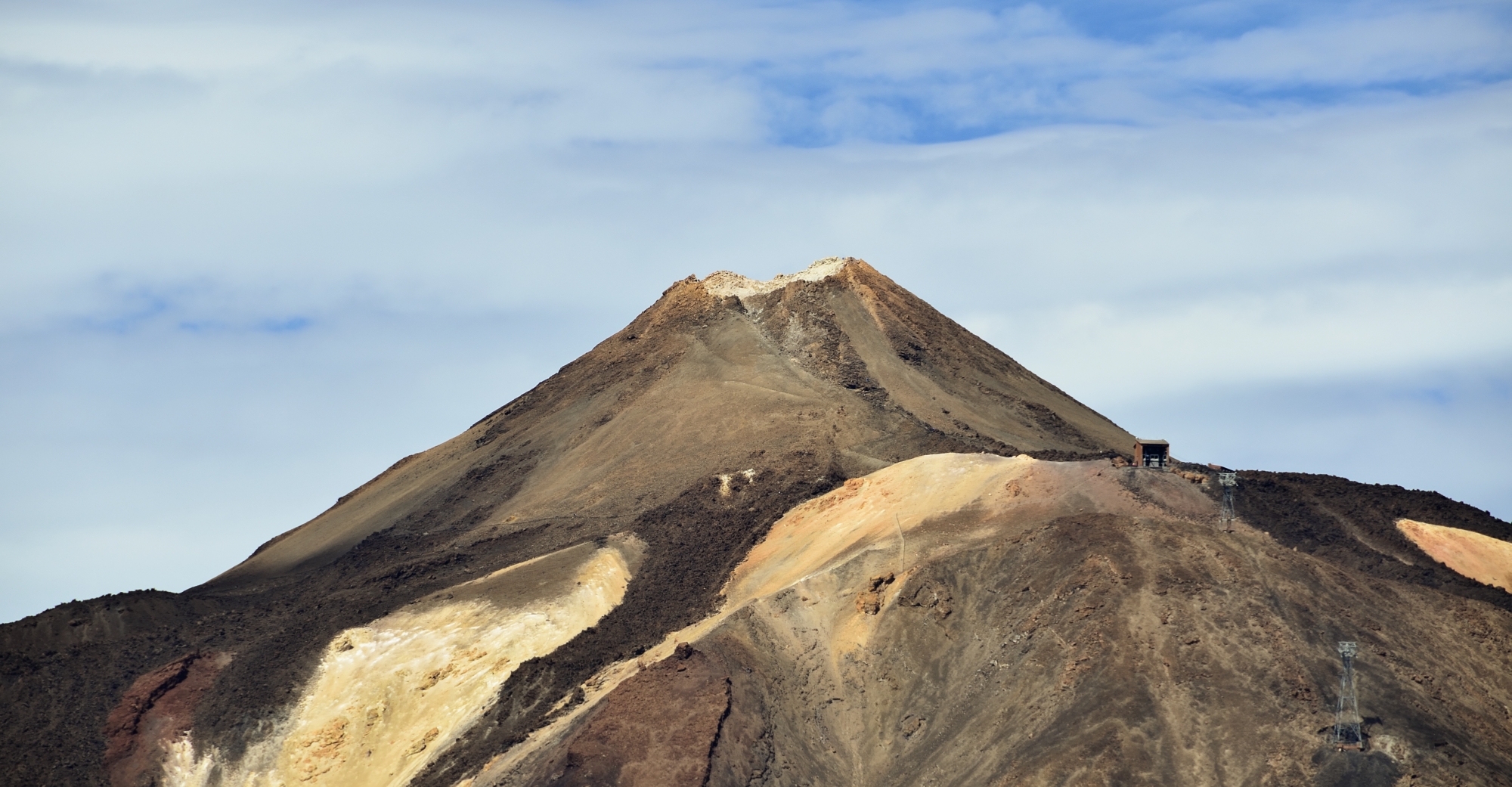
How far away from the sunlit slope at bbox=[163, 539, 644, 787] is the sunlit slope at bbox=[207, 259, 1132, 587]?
35.4 feet

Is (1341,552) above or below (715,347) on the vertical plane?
below

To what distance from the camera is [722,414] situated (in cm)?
7962

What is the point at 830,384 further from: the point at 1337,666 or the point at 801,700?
the point at 1337,666

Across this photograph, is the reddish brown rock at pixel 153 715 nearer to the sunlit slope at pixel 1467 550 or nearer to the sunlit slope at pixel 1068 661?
the sunlit slope at pixel 1068 661

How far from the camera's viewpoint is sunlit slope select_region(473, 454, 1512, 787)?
45812 mm

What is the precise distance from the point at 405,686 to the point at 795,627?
51.4ft

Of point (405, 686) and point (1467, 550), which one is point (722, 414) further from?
point (1467, 550)

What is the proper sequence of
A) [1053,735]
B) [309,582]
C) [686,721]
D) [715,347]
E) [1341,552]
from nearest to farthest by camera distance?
[1053,735]
[686,721]
[1341,552]
[309,582]
[715,347]

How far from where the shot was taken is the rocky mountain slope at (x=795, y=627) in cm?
4825

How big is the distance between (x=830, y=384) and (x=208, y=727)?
36.2 m

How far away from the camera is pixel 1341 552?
195 feet

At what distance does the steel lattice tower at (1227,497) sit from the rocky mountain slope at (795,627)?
2.78ft

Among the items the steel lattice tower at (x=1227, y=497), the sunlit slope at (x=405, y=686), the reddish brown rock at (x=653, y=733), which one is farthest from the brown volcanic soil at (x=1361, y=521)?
the sunlit slope at (x=405, y=686)

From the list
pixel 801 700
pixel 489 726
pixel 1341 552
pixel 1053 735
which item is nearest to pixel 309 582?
pixel 489 726
